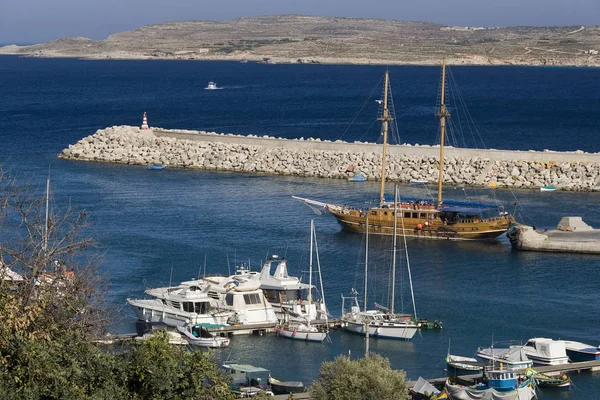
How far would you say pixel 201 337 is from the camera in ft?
73.8

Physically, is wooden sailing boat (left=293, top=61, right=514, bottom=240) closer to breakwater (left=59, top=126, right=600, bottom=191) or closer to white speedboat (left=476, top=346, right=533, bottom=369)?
breakwater (left=59, top=126, right=600, bottom=191)

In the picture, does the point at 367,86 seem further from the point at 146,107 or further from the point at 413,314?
the point at 413,314

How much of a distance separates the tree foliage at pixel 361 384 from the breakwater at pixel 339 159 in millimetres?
26061

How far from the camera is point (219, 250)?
3016 centimetres

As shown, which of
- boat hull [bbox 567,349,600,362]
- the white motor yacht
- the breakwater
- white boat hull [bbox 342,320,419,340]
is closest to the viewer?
boat hull [bbox 567,349,600,362]

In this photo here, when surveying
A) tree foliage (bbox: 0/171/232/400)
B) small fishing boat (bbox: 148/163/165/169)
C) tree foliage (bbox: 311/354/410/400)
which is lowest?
small fishing boat (bbox: 148/163/165/169)

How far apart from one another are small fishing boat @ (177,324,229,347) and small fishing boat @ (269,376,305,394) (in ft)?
9.83

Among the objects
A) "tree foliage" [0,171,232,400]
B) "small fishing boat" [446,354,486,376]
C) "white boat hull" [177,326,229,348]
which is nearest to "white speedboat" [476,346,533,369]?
"small fishing boat" [446,354,486,376]

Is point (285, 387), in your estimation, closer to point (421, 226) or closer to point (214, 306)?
point (214, 306)

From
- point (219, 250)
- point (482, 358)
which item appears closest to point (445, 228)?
point (219, 250)

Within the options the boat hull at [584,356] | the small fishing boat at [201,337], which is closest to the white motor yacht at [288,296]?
the small fishing boat at [201,337]

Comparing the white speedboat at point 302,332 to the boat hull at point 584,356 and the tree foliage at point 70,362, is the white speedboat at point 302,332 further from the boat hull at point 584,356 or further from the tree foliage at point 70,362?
the tree foliage at point 70,362

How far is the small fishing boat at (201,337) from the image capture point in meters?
22.1

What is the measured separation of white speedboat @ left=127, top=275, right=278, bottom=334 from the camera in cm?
2312
